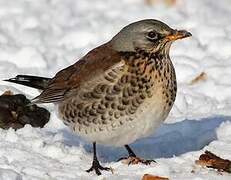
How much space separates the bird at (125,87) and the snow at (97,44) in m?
0.33

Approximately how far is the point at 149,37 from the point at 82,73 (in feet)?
1.76

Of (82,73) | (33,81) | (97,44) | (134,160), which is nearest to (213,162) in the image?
(134,160)

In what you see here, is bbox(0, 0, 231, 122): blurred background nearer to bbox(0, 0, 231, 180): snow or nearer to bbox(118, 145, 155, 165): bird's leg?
bbox(0, 0, 231, 180): snow

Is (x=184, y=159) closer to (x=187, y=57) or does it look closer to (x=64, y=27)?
(x=187, y=57)

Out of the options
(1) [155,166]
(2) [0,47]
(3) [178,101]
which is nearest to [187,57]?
(3) [178,101]

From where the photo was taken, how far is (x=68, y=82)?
5938 millimetres

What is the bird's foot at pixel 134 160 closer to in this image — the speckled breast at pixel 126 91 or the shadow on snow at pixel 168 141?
the shadow on snow at pixel 168 141

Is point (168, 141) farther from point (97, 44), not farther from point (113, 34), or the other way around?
point (113, 34)

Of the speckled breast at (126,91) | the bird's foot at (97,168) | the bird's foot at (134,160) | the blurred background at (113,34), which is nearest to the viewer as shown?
the speckled breast at (126,91)

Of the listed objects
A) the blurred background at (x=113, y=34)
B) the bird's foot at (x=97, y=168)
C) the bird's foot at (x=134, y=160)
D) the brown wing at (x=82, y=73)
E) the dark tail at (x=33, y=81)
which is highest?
the blurred background at (x=113, y=34)

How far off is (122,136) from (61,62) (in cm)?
241

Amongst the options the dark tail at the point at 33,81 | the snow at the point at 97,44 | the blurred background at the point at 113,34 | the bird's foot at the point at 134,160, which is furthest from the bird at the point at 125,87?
the blurred background at the point at 113,34

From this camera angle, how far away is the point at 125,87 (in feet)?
18.3

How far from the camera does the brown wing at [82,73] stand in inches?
225
